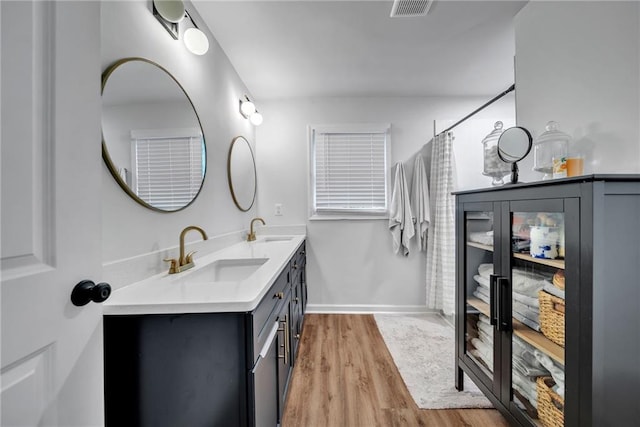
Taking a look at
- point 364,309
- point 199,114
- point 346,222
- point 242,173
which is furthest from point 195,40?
point 364,309

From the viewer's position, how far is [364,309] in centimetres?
289

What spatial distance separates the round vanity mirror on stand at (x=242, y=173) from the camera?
2156 mm

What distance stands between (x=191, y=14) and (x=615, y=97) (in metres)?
2.30

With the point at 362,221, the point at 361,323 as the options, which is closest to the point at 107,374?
the point at 361,323

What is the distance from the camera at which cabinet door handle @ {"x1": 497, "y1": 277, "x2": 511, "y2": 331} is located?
1234 millimetres

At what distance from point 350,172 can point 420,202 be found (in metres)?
0.83

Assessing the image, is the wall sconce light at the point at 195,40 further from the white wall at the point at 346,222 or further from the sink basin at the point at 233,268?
the white wall at the point at 346,222

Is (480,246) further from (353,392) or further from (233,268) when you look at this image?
(233,268)

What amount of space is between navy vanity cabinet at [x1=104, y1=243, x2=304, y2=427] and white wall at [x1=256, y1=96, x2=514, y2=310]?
6.83 feet

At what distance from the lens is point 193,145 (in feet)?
5.03

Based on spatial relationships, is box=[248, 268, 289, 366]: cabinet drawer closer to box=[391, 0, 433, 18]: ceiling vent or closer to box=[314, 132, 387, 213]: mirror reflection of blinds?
box=[314, 132, 387, 213]: mirror reflection of blinds

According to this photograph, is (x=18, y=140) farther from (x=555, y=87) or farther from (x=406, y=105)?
(x=406, y=105)

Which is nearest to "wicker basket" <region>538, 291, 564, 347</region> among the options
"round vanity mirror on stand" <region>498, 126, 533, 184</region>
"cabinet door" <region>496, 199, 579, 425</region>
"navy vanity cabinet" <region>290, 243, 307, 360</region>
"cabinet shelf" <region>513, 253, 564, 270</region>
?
"cabinet door" <region>496, 199, 579, 425</region>

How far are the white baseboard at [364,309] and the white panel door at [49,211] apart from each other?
2.36m
